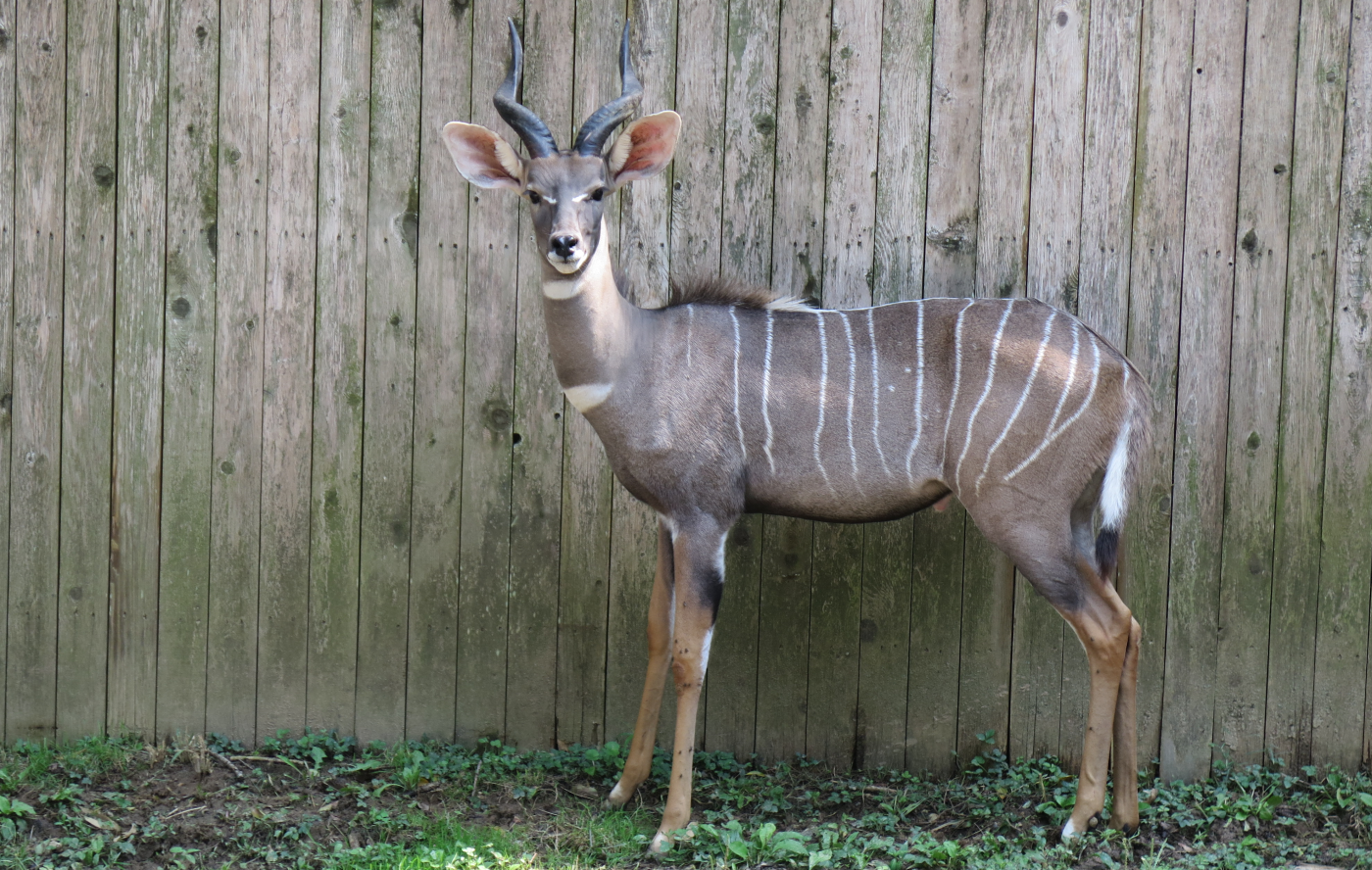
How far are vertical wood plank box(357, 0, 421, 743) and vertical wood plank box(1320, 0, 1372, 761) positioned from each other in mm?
3014

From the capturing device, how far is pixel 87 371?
13.6 ft

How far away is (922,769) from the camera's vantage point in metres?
4.10

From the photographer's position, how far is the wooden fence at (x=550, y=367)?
3.92 meters

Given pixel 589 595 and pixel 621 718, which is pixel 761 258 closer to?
pixel 589 595

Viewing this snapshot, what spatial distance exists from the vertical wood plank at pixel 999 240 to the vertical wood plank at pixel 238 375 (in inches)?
94.7

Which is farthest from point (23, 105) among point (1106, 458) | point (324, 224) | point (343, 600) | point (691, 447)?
point (1106, 458)

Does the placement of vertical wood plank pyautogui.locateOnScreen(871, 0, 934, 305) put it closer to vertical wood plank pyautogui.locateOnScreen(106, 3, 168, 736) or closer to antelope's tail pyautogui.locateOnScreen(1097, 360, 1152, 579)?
antelope's tail pyautogui.locateOnScreen(1097, 360, 1152, 579)

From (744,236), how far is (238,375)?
1.78 metres

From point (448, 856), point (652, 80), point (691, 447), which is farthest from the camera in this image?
point (652, 80)

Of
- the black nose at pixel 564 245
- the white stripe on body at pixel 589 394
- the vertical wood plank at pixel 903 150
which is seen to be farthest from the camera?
the vertical wood plank at pixel 903 150

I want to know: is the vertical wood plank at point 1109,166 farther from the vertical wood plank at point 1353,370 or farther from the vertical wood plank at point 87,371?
the vertical wood plank at point 87,371

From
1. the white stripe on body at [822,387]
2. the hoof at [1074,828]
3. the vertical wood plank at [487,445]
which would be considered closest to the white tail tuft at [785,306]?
the white stripe on body at [822,387]

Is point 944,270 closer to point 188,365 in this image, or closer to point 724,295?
A: point 724,295

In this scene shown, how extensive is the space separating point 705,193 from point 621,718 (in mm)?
1802
